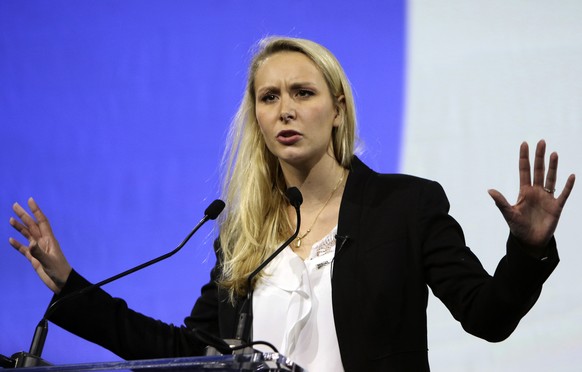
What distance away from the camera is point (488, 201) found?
9.12 feet

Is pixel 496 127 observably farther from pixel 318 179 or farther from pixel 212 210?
pixel 212 210

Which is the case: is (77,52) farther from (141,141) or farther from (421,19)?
(421,19)

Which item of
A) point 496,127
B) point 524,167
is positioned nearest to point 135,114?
point 496,127

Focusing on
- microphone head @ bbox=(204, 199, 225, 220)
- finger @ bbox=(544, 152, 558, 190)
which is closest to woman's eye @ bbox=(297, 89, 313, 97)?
microphone head @ bbox=(204, 199, 225, 220)

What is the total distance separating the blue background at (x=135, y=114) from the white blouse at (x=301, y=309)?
0.58 metres

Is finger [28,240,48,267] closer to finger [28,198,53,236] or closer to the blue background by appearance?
finger [28,198,53,236]

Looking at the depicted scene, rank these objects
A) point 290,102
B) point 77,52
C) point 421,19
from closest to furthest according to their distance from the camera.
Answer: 1. point 290,102
2. point 421,19
3. point 77,52

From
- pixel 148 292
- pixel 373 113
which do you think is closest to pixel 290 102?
pixel 373 113

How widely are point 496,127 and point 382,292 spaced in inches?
34.1

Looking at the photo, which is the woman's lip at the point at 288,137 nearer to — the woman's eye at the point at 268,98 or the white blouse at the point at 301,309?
the woman's eye at the point at 268,98

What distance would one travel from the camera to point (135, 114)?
10.9ft

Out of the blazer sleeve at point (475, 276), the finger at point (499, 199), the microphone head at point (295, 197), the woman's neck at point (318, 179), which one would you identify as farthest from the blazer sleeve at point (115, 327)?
the finger at point (499, 199)

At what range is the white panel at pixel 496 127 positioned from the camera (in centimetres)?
263

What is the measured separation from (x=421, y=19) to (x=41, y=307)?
1.62 m
